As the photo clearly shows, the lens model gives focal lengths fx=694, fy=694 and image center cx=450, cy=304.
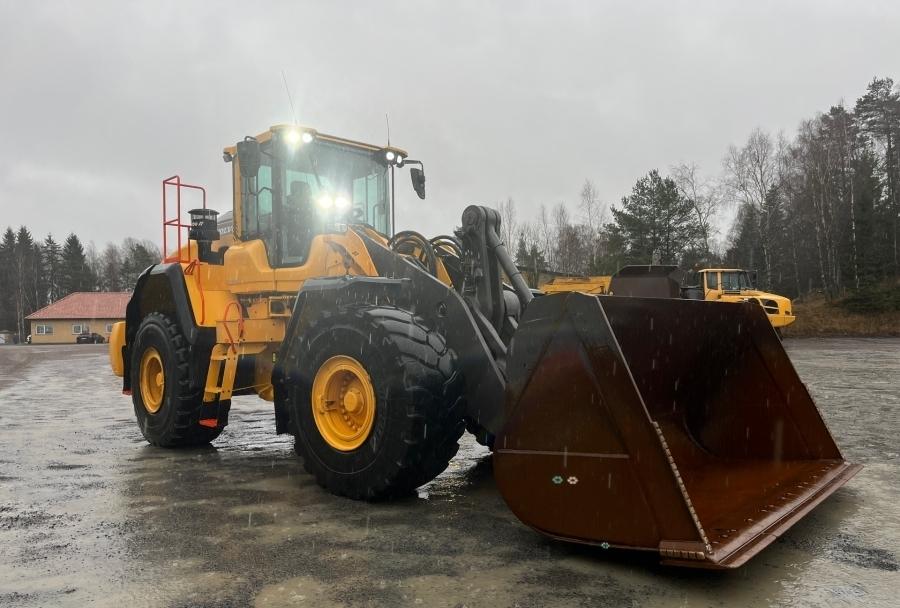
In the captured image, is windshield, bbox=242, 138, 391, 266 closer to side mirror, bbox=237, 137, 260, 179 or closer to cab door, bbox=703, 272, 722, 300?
side mirror, bbox=237, 137, 260, 179

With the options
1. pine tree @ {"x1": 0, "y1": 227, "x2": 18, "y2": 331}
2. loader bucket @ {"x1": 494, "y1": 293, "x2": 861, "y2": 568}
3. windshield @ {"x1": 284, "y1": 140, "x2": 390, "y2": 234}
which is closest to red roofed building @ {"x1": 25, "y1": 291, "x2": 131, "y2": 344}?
pine tree @ {"x1": 0, "y1": 227, "x2": 18, "y2": 331}

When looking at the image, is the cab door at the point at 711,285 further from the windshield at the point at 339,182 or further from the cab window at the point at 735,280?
the windshield at the point at 339,182

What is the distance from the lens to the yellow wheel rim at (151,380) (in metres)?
6.93

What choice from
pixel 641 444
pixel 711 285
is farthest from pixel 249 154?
pixel 711 285

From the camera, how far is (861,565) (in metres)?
3.30

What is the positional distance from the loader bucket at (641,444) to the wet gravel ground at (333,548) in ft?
0.67

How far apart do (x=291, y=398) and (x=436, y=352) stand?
1.26m

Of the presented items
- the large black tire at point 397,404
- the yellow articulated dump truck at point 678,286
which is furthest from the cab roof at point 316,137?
the yellow articulated dump truck at point 678,286

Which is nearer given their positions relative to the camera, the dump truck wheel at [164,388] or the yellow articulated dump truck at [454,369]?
the yellow articulated dump truck at [454,369]

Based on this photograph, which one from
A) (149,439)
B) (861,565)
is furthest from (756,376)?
(149,439)

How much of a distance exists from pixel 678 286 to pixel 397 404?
47.8ft

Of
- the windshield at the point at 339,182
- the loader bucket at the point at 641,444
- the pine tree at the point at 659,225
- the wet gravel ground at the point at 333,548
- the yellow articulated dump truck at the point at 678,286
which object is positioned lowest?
the wet gravel ground at the point at 333,548

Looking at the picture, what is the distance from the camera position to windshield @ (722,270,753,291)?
23.1m

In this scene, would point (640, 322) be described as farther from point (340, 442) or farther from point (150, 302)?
point (150, 302)
